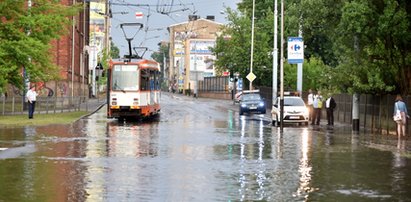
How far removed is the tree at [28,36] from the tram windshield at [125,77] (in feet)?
12.2

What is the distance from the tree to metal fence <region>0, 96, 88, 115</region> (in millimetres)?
3327

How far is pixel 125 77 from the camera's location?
38688 millimetres

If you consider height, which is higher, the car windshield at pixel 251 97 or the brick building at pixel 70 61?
the brick building at pixel 70 61

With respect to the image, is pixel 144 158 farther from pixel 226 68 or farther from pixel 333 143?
pixel 226 68

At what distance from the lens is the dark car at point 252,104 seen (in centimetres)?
5153

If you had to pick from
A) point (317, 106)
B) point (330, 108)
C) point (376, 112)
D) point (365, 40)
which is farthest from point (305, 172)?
point (317, 106)

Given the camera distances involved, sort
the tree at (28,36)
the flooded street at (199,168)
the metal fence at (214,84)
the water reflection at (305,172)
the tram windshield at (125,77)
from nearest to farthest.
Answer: the flooded street at (199,168), the water reflection at (305,172), the tree at (28,36), the tram windshield at (125,77), the metal fence at (214,84)

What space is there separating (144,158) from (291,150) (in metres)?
5.17

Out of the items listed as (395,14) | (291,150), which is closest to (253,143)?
(291,150)

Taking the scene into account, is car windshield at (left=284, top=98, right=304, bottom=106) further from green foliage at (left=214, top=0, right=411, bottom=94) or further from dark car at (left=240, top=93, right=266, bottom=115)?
dark car at (left=240, top=93, right=266, bottom=115)

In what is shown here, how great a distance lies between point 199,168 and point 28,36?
23374 millimetres

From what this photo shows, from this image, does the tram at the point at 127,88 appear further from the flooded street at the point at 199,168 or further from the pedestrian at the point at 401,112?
the pedestrian at the point at 401,112

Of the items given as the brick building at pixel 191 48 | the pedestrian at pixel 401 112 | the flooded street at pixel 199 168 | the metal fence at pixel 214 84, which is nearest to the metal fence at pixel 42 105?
the flooded street at pixel 199 168

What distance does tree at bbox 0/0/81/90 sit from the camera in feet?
118
